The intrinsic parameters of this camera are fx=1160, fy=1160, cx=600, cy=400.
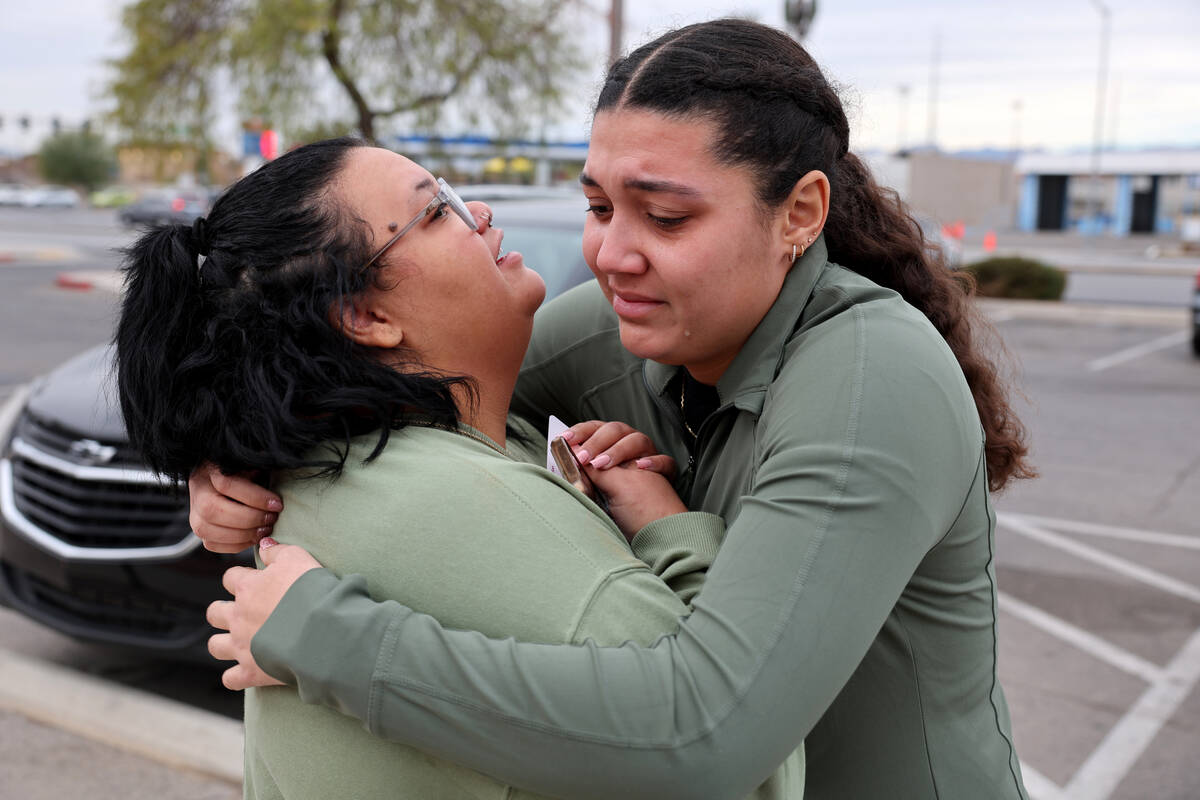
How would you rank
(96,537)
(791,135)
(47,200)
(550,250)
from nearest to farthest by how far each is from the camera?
(791,135)
(96,537)
(550,250)
(47,200)

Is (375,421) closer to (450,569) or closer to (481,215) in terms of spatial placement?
(450,569)

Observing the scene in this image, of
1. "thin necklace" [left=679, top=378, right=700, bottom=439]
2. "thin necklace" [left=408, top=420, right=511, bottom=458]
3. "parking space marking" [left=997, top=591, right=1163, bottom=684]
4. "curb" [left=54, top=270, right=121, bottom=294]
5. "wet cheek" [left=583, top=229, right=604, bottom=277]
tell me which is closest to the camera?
"thin necklace" [left=408, top=420, right=511, bottom=458]

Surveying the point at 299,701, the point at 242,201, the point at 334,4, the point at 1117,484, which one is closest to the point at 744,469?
the point at 299,701

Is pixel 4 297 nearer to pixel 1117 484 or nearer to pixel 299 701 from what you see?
pixel 1117 484

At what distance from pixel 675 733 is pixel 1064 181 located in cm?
5962

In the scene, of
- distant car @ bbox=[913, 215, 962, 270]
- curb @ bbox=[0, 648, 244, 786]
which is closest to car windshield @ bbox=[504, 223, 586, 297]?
distant car @ bbox=[913, 215, 962, 270]

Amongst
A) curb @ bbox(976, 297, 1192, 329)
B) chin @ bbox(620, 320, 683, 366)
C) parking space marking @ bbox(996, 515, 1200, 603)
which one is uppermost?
chin @ bbox(620, 320, 683, 366)

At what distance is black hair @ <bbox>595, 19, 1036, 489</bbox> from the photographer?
4.74ft

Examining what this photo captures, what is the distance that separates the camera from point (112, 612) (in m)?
4.08

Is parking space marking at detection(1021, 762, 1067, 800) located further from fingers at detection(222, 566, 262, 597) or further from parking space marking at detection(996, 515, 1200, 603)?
fingers at detection(222, 566, 262, 597)

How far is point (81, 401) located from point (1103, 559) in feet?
16.2

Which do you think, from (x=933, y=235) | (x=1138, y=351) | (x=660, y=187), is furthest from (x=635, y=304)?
(x=1138, y=351)

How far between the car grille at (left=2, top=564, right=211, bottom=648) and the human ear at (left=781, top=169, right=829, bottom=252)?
301 cm

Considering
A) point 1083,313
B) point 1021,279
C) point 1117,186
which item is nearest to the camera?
point 1083,313
